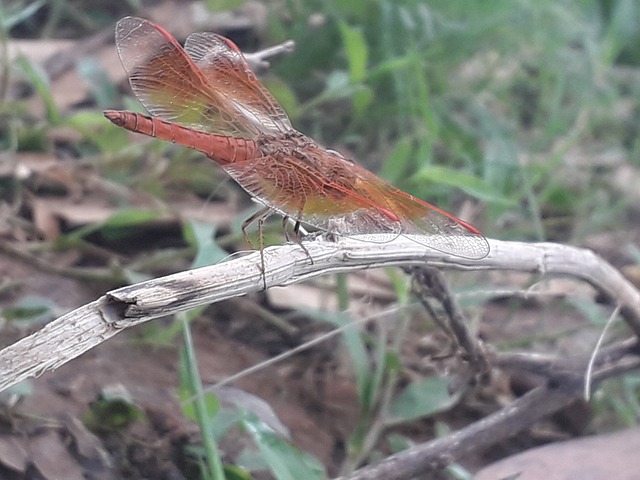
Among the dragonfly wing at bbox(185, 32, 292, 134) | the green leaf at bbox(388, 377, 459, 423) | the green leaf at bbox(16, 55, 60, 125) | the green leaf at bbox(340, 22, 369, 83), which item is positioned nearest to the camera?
the dragonfly wing at bbox(185, 32, 292, 134)

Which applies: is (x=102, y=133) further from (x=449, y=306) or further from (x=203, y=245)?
(x=449, y=306)

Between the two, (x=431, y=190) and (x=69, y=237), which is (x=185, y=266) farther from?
(x=431, y=190)

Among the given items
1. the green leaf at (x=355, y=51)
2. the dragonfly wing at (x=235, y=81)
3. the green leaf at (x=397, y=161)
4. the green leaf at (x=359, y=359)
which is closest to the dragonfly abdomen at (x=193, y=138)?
the dragonfly wing at (x=235, y=81)

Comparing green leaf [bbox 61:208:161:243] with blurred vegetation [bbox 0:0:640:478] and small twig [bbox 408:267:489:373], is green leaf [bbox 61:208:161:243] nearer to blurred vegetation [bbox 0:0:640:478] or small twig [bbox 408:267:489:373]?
blurred vegetation [bbox 0:0:640:478]

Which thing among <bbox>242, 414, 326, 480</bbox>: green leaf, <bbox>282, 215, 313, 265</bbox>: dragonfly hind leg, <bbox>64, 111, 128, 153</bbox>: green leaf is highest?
<bbox>282, 215, 313, 265</bbox>: dragonfly hind leg

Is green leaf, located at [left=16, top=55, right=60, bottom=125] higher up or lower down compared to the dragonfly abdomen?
lower down

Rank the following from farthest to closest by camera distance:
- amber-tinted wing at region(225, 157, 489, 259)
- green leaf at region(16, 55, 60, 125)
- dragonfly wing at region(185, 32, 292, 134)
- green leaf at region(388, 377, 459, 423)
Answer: green leaf at region(16, 55, 60, 125)
green leaf at region(388, 377, 459, 423)
dragonfly wing at region(185, 32, 292, 134)
amber-tinted wing at region(225, 157, 489, 259)

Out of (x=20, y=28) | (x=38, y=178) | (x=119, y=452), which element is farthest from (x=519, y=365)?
(x=20, y=28)

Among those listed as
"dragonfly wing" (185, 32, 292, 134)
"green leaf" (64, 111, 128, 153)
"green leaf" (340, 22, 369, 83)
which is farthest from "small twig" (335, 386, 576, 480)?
"green leaf" (64, 111, 128, 153)
